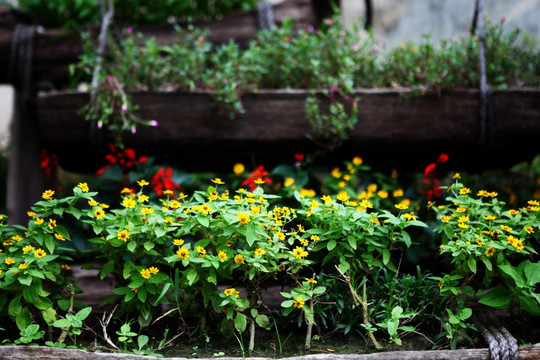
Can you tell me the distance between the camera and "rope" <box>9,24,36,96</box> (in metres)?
3.05

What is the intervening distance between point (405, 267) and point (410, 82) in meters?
0.92

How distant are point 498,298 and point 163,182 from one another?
5.06 ft

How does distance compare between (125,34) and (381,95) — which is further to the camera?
(125,34)

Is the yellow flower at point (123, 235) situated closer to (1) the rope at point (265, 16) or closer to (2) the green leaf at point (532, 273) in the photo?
(2) the green leaf at point (532, 273)

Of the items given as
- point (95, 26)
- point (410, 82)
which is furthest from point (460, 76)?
point (95, 26)

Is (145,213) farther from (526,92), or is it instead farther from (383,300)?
(526,92)

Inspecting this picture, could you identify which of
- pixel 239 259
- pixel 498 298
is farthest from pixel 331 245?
pixel 498 298

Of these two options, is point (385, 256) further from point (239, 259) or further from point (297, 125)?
point (297, 125)

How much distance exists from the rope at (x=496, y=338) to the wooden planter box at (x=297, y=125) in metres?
1.01

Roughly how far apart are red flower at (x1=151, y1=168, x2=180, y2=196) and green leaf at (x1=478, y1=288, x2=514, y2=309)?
1439mm

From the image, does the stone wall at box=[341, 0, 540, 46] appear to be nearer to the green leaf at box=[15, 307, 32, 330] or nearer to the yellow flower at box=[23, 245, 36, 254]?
the yellow flower at box=[23, 245, 36, 254]

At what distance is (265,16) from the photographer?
310 cm

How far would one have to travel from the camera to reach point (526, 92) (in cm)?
241

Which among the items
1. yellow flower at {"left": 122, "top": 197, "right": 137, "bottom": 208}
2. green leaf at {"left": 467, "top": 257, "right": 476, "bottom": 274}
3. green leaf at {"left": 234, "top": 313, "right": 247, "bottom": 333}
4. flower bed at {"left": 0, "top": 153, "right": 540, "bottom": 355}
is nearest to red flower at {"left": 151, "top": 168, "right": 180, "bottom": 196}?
flower bed at {"left": 0, "top": 153, "right": 540, "bottom": 355}
